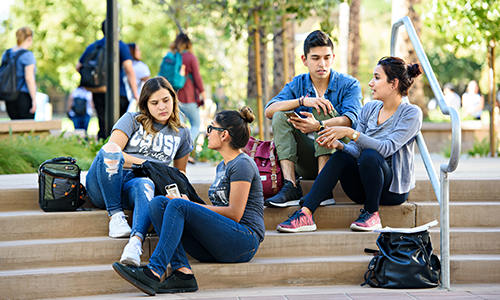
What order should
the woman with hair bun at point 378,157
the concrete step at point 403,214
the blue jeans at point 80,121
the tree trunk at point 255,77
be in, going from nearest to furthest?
the woman with hair bun at point 378,157, the concrete step at point 403,214, the tree trunk at point 255,77, the blue jeans at point 80,121

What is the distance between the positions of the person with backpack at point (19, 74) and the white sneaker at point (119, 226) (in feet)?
14.4

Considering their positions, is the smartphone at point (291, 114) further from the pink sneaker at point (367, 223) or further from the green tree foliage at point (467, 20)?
the green tree foliage at point (467, 20)

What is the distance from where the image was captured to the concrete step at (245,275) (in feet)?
10.9

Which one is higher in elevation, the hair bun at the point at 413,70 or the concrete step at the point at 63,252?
the hair bun at the point at 413,70

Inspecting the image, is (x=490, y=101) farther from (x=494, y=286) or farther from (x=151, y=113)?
(x=151, y=113)

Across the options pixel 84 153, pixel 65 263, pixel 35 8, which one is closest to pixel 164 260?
pixel 65 263

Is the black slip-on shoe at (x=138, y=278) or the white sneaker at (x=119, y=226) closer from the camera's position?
the black slip-on shoe at (x=138, y=278)

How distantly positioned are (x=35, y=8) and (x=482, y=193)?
24.3 m

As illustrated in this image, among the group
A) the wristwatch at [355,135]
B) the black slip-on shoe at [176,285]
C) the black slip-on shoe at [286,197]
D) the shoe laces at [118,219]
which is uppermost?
the wristwatch at [355,135]

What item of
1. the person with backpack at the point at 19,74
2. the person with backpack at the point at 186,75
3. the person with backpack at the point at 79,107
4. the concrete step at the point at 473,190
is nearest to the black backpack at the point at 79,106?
the person with backpack at the point at 79,107

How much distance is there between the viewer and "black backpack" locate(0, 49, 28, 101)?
712 centimetres

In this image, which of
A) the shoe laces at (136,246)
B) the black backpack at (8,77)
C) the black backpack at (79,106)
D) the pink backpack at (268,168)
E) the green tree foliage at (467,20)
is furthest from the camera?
the black backpack at (79,106)

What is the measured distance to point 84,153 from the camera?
6.21 metres

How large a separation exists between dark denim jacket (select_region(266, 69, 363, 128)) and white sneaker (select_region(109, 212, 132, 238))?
160 cm
